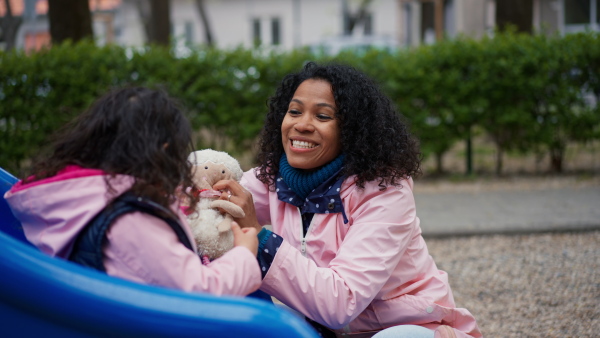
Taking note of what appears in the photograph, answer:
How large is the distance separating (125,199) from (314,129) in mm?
969

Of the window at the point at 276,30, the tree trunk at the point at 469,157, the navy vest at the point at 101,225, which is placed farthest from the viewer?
the window at the point at 276,30

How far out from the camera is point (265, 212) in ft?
8.86

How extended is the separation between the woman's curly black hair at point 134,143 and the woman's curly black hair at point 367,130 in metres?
0.78

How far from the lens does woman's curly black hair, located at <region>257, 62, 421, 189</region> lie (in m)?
2.33

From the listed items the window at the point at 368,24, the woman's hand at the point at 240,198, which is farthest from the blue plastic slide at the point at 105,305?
the window at the point at 368,24

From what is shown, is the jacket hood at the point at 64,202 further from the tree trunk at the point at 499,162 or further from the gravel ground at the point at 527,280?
A: the tree trunk at the point at 499,162

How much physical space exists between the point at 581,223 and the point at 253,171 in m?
4.00

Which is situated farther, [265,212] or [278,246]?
[265,212]

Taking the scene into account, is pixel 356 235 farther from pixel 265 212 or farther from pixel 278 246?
pixel 265 212

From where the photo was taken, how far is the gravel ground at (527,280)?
149 inches

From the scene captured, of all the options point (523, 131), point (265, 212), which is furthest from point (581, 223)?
point (265, 212)

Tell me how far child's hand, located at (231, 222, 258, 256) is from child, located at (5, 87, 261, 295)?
10 cm

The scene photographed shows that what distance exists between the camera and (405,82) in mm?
7832

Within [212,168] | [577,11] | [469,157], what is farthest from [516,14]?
[577,11]
